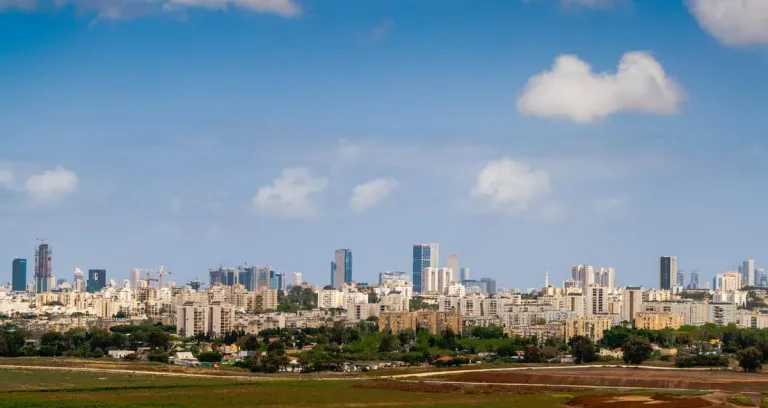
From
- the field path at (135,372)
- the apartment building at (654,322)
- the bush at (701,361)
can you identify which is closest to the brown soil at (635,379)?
the bush at (701,361)

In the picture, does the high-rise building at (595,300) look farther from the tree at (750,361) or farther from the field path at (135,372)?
the field path at (135,372)

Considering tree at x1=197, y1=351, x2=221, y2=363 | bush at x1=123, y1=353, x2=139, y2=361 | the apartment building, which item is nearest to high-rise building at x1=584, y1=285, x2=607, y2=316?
the apartment building

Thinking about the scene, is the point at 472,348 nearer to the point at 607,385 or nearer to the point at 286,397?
the point at 607,385

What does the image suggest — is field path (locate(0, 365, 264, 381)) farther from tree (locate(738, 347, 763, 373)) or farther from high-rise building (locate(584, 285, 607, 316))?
high-rise building (locate(584, 285, 607, 316))

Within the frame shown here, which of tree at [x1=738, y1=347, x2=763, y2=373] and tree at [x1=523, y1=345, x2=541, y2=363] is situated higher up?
tree at [x1=738, y1=347, x2=763, y2=373]

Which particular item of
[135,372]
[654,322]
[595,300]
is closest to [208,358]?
[135,372]

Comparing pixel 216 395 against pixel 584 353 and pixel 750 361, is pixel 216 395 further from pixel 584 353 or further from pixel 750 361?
Answer: pixel 584 353
